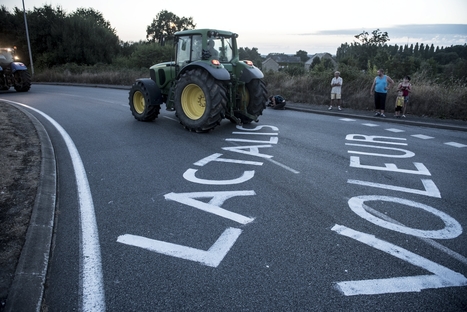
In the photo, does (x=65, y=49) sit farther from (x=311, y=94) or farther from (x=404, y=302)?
(x=404, y=302)

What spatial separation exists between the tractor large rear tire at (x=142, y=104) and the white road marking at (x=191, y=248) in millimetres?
7143

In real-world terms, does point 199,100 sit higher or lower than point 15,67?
lower

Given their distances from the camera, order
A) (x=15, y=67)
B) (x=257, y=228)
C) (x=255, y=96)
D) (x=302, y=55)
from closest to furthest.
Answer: (x=257, y=228), (x=255, y=96), (x=15, y=67), (x=302, y=55)

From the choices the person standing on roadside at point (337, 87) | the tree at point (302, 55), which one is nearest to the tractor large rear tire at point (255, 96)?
the person standing on roadside at point (337, 87)

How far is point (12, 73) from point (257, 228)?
23488mm

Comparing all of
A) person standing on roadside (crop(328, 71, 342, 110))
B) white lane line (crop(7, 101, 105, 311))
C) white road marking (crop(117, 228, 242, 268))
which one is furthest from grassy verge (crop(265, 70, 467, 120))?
white lane line (crop(7, 101, 105, 311))

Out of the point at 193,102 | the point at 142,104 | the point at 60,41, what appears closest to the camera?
the point at 193,102

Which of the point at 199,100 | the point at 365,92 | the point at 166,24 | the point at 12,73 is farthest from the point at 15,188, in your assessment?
the point at 166,24

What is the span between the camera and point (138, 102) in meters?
11.0

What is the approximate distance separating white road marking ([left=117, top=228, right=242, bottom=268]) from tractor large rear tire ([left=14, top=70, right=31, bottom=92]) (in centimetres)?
2233

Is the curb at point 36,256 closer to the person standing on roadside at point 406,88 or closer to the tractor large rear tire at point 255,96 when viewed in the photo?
the tractor large rear tire at point 255,96

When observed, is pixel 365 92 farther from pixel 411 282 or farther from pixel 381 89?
pixel 411 282

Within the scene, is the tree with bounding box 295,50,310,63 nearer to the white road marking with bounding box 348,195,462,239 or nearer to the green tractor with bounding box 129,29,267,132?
the green tractor with bounding box 129,29,267,132

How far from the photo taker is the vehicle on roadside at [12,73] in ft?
69.8
